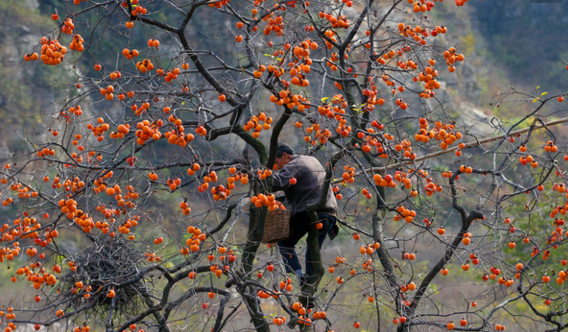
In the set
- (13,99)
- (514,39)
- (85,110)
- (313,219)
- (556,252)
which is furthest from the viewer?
(514,39)

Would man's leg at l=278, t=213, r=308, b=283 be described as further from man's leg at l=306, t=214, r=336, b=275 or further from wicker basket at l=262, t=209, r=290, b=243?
wicker basket at l=262, t=209, r=290, b=243

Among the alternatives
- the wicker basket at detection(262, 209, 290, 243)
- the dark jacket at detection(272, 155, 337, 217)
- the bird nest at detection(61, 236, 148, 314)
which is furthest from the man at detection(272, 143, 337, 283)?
the bird nest at detection(61, 236, 148, 314)

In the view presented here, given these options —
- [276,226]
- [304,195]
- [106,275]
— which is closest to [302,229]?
[304,195]

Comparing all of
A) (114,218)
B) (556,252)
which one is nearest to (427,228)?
(114,218)

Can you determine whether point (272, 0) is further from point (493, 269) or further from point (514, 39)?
point (514, 39)

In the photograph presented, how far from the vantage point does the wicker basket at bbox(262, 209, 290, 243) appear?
436cm

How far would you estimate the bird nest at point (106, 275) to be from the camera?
4.63 metres

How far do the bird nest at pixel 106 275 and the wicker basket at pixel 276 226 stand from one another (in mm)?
932

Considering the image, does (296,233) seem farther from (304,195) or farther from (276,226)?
(276,226)

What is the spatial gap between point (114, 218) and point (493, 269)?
278cm

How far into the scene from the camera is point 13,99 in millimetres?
23672

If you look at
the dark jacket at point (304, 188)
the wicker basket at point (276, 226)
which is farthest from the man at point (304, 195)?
the wicker basket at point (276, 226)

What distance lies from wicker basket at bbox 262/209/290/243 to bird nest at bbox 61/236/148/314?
932 mm

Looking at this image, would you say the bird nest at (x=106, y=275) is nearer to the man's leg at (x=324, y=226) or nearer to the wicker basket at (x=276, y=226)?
the wicker basket at (x=276, y=226)
